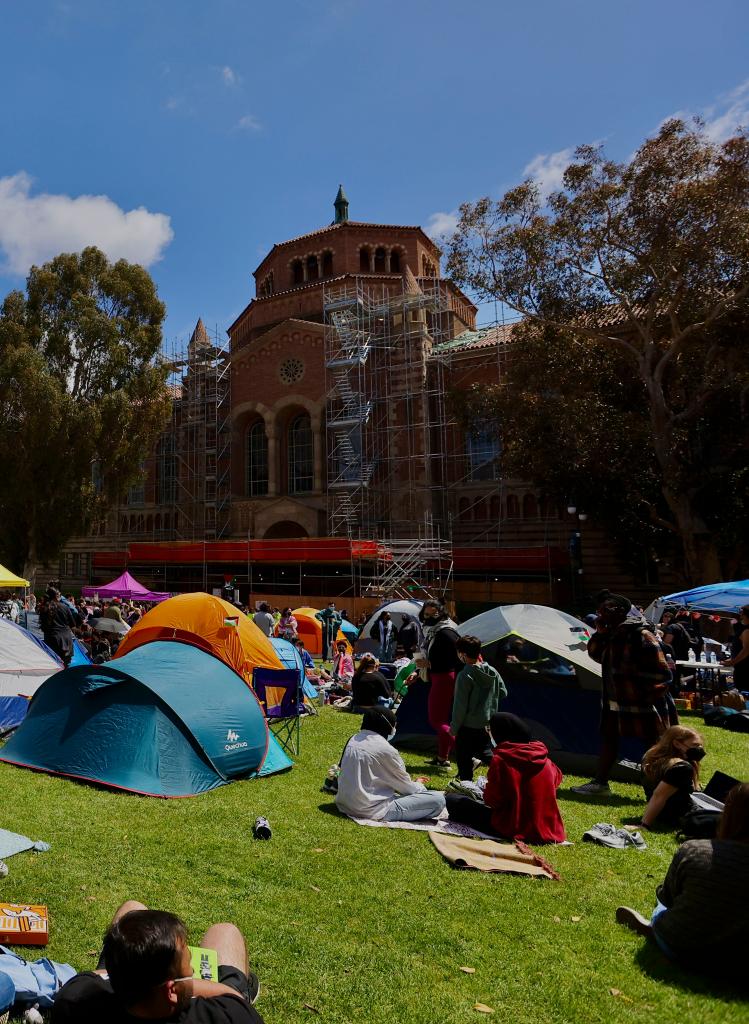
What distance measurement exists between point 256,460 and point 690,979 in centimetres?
3648

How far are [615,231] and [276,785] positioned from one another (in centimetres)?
2115

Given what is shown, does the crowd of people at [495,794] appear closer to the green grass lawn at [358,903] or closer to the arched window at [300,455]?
the green grass lawn at [358,903]

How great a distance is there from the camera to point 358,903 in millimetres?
4664

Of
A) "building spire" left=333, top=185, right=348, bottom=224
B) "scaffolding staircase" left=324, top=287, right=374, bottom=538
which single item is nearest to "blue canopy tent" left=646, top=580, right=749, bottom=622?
"scaffolding staircase" left=324, top=287, right=374, bottom=538

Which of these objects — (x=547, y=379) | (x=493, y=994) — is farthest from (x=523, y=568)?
(x=493, y=994)

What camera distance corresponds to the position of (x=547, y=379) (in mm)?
25141

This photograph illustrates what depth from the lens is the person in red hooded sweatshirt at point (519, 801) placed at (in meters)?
A: 5.87

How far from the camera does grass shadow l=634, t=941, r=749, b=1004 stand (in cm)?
363

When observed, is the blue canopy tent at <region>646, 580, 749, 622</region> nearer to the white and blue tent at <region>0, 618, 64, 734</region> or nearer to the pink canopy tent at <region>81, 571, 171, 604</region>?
the white and blue tent at <region>0, 618, 64, 734</region>

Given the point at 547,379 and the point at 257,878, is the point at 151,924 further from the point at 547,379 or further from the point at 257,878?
the point at 547,379

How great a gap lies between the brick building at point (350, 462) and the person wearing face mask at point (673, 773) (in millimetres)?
19504

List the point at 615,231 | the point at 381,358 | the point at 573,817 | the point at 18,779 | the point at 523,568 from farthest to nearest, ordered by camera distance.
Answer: the point at 381,358 → the point at 523,568 → the point at 615,231 → the point at 18,779 → the point at 573,817

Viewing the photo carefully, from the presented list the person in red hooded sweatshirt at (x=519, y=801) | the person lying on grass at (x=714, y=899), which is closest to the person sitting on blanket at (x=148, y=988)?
the person lying on grass at (x=714, y=899)

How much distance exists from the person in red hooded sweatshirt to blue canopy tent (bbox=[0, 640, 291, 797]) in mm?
2715
